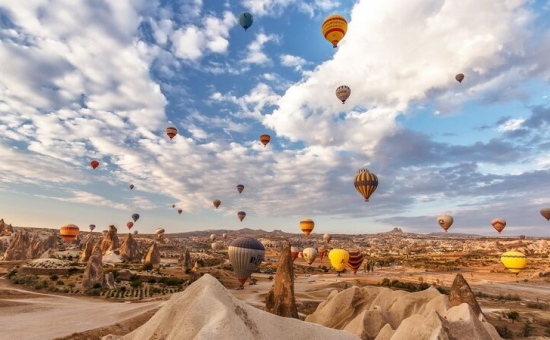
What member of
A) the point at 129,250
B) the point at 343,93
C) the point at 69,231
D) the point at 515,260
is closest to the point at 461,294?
the point at 515,260

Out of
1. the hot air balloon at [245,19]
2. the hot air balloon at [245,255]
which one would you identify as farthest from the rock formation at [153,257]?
the hot air balloon at [245,19]

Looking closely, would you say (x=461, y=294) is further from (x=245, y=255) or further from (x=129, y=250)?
(x=129, y=250)

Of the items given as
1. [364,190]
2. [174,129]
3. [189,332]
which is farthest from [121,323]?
[174,129]

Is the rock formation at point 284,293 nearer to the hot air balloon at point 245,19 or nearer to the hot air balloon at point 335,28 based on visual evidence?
the hot air balloon at point 335,28

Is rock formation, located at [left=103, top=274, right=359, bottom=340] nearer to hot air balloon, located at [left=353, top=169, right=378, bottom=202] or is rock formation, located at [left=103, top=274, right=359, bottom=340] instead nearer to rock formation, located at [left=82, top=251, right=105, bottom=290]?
hot air balloon, located at [left=353, top=169, right=378, bottom=202]

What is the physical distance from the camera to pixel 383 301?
26.7m

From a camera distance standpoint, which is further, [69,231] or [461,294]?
[69,231]

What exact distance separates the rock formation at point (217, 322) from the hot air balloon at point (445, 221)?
2662 inches

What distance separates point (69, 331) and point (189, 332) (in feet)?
90.5

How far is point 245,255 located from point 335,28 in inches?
1326

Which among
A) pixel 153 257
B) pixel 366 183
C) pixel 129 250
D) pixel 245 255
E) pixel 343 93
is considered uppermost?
pixel 343 93

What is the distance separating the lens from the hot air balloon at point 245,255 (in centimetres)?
3981

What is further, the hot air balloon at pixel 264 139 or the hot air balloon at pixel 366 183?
the hot air balloon at pixel 264 139

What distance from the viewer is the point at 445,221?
2778 inches
